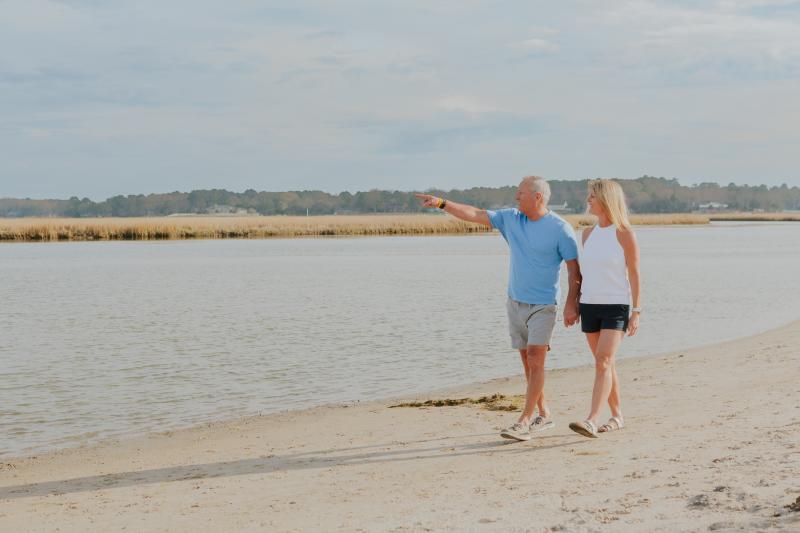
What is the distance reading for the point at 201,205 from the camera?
618 feet

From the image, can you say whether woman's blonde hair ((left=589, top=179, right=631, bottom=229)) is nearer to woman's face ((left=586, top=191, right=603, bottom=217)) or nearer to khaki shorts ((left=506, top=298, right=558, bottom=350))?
woman's face ((left=586, top=191, right=603, bottom=217))

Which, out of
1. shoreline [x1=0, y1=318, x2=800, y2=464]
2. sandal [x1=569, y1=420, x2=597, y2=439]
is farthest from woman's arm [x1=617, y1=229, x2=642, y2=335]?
shoreline [x1=0, y1=318, x2=800, y2=464]

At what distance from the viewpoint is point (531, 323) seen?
264 inches

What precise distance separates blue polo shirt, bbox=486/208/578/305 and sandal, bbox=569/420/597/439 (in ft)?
2.98

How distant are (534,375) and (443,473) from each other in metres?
1.18

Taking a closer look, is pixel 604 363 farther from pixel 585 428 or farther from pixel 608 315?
pixel 585 428

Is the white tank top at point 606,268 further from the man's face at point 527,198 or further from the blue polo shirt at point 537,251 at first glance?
the man's face at point 527,198

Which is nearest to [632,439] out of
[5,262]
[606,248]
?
[606,248]

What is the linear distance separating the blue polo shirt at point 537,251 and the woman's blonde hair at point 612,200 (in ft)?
0.98

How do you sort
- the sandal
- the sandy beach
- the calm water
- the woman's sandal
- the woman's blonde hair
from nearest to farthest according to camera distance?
the sandy beach, the woman's blonde hair, the sandal, the woman's sandal, the calm water

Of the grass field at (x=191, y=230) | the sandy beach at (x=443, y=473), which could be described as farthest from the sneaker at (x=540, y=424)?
the grass field at (x=191, y=230)

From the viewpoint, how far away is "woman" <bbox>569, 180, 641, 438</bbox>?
6.52m

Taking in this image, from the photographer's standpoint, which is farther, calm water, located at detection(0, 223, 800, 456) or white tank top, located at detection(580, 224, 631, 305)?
calm water, located at detection(0, 223, 800, 456)

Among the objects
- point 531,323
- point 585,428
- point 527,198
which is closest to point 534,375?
point 531,323
